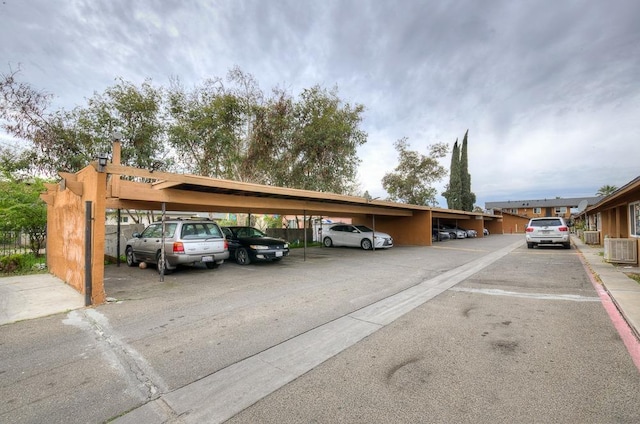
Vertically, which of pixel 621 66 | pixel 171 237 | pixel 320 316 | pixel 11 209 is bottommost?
pixel 320 316

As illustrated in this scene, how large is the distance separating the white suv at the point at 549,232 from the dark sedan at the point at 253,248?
14.0 m

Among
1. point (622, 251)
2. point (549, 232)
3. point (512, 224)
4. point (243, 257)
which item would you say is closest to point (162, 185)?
point (243, 257)

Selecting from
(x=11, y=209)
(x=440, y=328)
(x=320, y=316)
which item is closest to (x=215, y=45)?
(x=11, y=209)

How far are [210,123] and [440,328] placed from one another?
1391 centimetres

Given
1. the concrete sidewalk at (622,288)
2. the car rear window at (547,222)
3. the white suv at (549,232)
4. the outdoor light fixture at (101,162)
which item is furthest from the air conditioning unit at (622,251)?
the outdoor light fixture at (101,162)

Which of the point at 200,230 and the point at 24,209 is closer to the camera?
the point at 200,230

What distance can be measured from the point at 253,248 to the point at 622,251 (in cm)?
1192

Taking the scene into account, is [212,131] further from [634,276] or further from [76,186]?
[634,276]

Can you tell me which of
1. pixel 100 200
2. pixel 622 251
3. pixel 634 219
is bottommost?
pixel 622 251

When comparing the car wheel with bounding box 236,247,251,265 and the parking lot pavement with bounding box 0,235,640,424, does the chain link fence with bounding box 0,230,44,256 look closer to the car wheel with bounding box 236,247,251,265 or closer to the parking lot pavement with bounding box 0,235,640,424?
the parking lot pavement with bounding box 0,235,640,424

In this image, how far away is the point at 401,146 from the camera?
108 feet

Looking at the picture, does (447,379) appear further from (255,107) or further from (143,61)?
(255,107)

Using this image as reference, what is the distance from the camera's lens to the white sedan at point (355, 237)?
656 inches

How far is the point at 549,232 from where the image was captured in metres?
16.0
